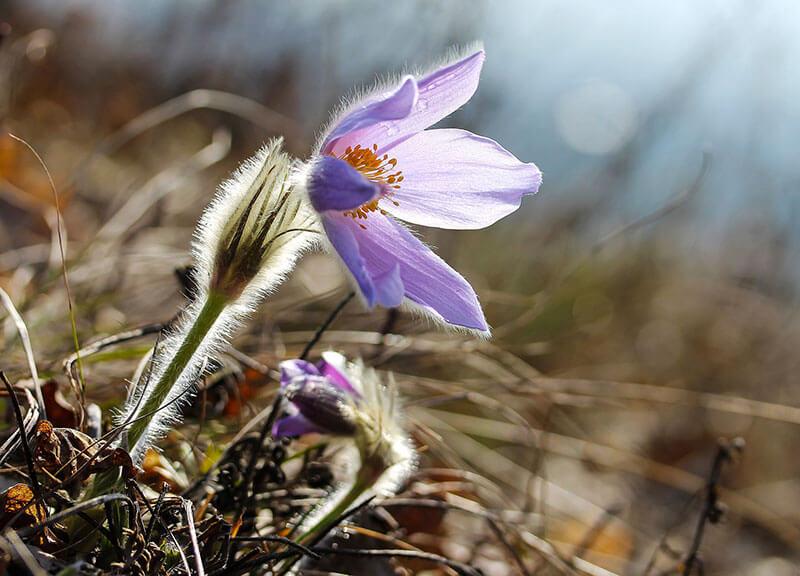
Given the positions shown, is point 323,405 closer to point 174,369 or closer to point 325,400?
point 325,400

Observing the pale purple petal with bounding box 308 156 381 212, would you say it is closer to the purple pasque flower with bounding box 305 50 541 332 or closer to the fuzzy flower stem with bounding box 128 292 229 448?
the purple pasque flower with bounding box 305 50 541 332

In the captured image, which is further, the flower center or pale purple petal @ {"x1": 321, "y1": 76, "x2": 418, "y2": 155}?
the flower center

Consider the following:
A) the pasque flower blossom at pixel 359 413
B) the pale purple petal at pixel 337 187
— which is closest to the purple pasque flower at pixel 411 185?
the pale purple petal at pixel 337 187

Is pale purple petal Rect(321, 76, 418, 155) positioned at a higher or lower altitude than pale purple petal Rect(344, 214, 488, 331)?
higher

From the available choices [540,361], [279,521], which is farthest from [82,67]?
[279,521]

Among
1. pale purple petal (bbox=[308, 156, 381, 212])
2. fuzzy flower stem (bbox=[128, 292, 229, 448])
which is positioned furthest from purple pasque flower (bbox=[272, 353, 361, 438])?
pale purple petal (bbox=[308, 156, 381, 212])

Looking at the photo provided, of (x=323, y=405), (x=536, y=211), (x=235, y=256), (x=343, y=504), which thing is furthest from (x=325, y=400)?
(x=536, y=211)
